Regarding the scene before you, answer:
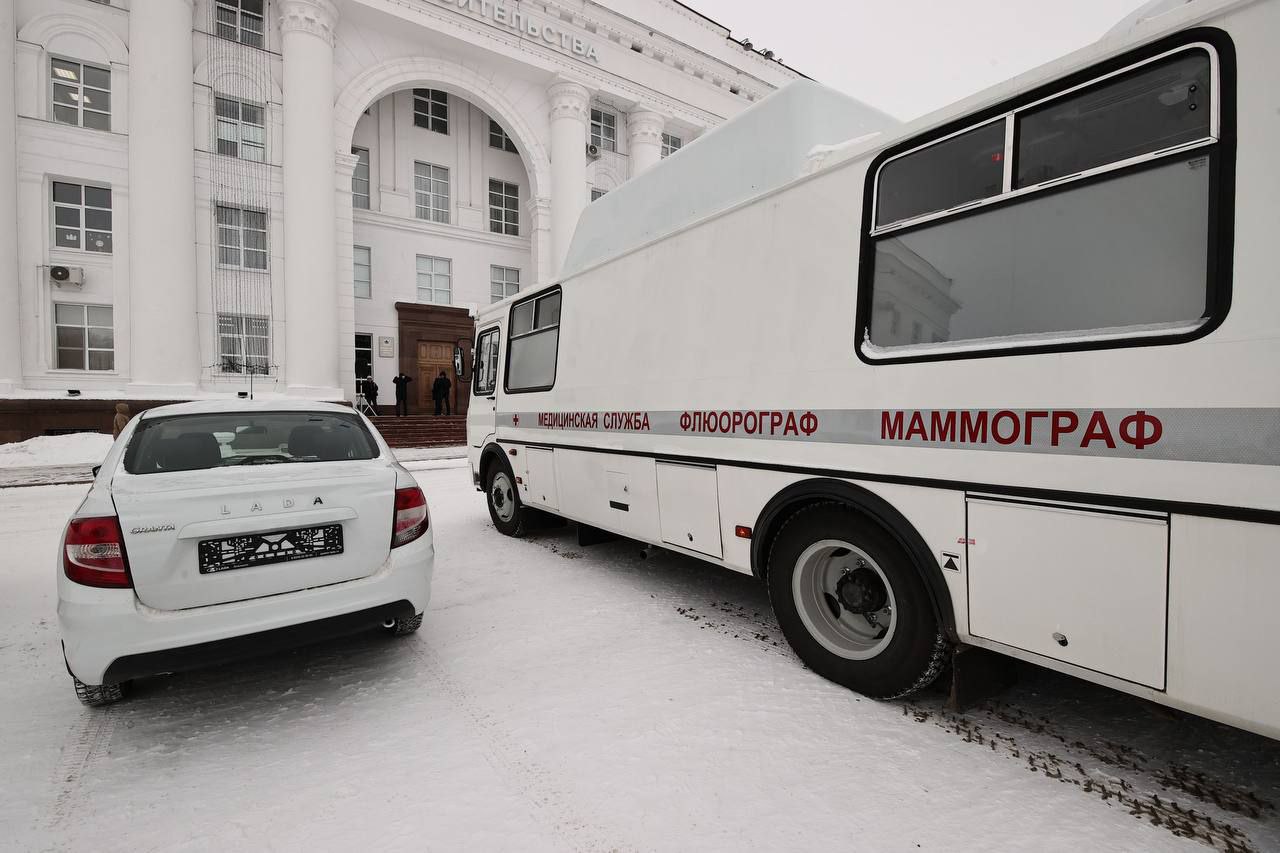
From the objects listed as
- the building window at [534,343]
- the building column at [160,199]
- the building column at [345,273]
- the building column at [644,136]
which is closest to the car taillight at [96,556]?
the building window at [534,343]

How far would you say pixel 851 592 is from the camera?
10.1 feet

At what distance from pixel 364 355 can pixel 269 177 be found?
19.6 ft

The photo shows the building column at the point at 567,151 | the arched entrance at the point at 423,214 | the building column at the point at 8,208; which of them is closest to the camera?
the building column at the point at 8,208

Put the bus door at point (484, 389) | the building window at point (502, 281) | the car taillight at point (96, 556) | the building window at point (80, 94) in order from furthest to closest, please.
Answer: the building window at point (502, 281) → the building window at point (80, 94) → the bus door at point (484, 389) → the car taillight at point (96, 556)

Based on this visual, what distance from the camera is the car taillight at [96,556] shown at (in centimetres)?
254

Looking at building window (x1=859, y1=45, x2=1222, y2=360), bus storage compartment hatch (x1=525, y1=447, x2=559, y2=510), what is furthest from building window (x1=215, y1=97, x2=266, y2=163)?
building window (x1=859, y1=45, x2=1222, y2=360)

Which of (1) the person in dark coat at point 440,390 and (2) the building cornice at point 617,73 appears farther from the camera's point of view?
(1) the person in dark coat at point 440,390

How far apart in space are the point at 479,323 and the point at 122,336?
14.8 m

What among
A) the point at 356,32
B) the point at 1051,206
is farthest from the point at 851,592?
the point at 356,32

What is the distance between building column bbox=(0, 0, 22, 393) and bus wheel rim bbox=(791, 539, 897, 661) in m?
20.1

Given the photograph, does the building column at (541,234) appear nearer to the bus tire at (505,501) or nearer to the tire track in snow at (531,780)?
the bus tire at (505,501)

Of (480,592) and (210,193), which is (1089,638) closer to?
(480,592)

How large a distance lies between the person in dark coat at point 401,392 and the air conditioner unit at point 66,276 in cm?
823

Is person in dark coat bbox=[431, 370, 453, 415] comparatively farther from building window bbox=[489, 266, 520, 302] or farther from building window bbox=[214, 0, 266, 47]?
building window bbox=[214, 0, 266, 47]
